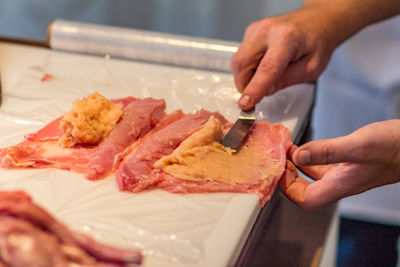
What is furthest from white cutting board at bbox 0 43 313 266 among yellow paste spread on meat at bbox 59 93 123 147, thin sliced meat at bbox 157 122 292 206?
yellow paste spread on meat at bbox 59 93 123 147

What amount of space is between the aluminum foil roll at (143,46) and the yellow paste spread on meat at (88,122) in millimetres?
535

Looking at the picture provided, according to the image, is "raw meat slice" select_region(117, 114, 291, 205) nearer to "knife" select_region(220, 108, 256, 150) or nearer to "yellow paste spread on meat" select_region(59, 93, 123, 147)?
"knife" select_region(220, 108, 256, 150)

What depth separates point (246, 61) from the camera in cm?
141

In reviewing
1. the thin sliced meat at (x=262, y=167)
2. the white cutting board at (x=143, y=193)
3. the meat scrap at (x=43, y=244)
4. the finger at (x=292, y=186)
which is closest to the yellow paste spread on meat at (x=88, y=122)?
the white cutting board at (x=143, y=193)

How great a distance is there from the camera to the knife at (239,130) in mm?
1156

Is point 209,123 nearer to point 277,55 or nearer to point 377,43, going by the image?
point 277,55

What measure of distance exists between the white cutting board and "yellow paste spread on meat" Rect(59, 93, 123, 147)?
122mm

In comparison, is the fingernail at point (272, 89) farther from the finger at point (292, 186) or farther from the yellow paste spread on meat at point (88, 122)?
the yellow paste spread on meat at point (88, 122)

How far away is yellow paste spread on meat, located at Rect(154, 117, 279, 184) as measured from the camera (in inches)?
40.6

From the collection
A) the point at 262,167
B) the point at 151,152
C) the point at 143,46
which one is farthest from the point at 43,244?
the point at 143,46

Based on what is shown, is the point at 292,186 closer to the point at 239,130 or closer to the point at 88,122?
the point at 239,130

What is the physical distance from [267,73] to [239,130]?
246 mm

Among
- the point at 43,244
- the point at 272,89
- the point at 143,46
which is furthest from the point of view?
the point at 143,46

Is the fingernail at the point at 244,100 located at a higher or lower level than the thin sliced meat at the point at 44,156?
higher
